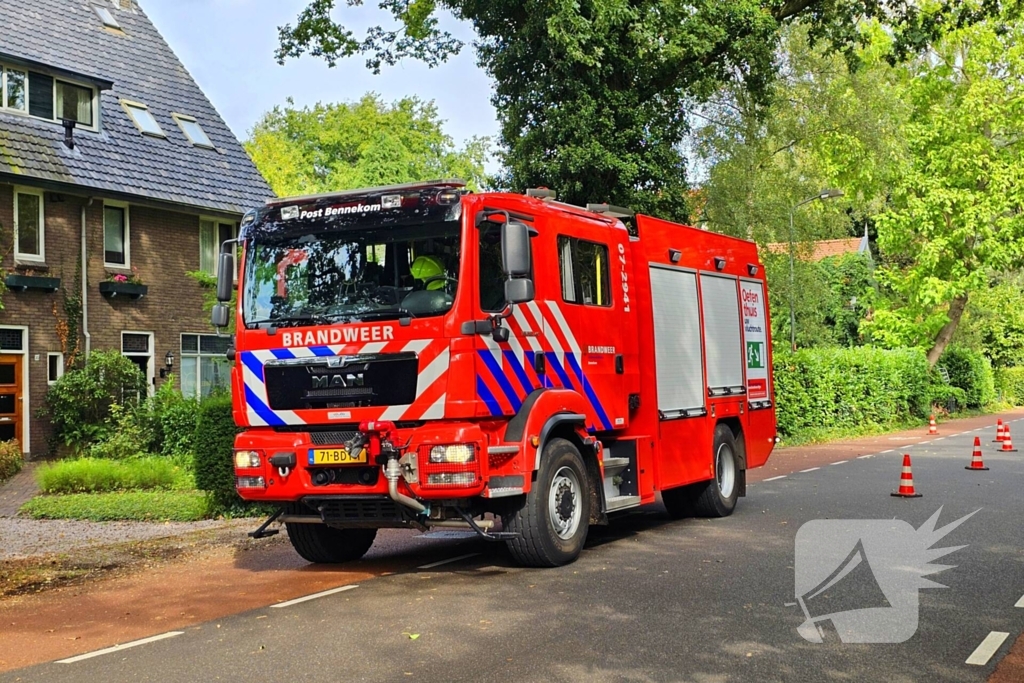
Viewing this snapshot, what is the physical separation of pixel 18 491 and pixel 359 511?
35.2ft

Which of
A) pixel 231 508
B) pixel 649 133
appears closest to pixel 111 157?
pixel 649 133

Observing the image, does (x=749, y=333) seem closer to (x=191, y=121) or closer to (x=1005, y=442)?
(x=1005, y=442)

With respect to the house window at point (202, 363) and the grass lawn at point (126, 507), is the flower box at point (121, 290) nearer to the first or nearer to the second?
the house window at point (202, 363)

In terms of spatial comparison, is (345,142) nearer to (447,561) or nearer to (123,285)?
(123,285)

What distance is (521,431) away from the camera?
916 cm

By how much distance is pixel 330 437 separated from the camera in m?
9.29

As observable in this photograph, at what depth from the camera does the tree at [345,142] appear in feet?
180

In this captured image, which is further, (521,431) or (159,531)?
(159,531)

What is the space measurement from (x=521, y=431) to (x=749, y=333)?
585cm

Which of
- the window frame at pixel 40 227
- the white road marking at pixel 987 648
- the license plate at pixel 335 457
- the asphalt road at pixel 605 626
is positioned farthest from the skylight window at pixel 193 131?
the white road marking at pixel 987 648

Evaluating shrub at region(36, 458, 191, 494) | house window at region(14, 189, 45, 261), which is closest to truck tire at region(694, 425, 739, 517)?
shrub at region(36, 458, 191, 494)

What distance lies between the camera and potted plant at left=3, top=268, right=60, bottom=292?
72.7 ft

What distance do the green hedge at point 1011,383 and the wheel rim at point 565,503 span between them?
44465 millimetres

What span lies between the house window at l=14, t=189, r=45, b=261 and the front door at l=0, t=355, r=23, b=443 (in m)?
2.10
